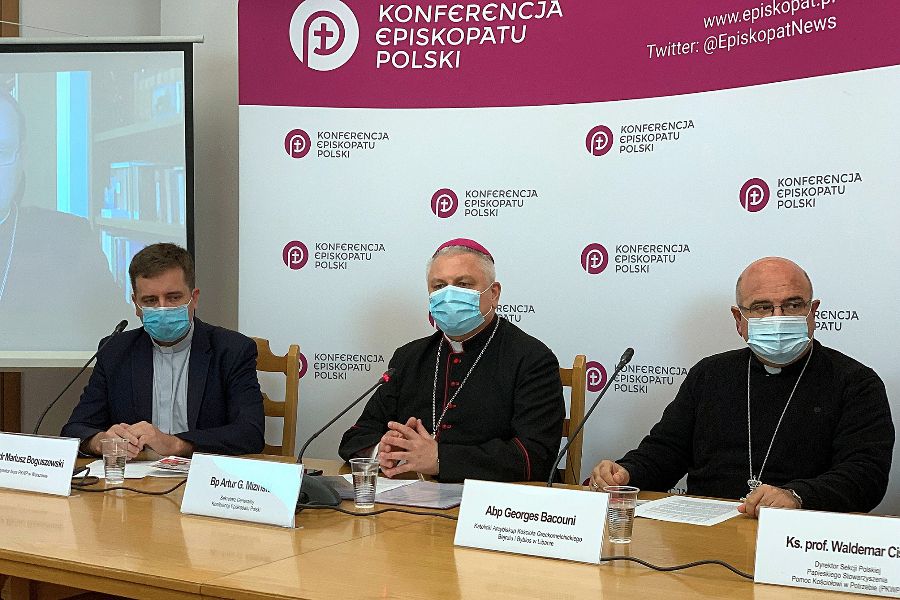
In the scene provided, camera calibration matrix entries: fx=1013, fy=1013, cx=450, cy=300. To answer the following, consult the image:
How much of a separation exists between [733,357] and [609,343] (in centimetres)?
83

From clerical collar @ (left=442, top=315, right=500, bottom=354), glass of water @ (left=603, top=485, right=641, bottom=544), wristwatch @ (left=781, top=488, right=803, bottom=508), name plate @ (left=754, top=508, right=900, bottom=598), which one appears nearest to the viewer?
name plate @ (left=754, top=508, right=900, bottom=598)

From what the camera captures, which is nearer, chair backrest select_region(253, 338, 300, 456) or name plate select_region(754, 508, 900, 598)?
name plate select_region(754, 508, 900, 598)

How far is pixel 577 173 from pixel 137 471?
1946mm

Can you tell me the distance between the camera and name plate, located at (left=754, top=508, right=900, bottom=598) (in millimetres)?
1578

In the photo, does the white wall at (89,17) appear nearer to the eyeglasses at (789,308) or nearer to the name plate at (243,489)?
the name plate at (243,489)

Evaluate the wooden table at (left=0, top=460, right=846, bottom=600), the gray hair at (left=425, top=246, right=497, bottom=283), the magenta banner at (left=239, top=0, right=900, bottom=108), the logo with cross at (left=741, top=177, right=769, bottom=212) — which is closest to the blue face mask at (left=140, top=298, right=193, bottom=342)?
the gray hair at (left=425, top=246, right=497, bottom=283)

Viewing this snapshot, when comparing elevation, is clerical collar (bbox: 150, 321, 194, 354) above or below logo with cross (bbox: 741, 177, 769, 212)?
below

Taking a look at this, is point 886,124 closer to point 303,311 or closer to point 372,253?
point 372,253

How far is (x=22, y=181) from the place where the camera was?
170 inches

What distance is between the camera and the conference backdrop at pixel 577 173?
3.21 m

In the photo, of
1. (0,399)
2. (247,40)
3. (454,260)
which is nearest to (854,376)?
(454,260)

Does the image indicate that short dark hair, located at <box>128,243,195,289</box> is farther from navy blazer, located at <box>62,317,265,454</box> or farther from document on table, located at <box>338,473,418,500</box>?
document on table, located at <box>338,473,418,500</box>

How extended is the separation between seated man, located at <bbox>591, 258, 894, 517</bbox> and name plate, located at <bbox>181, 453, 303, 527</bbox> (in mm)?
788

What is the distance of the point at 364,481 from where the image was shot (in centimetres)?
222
